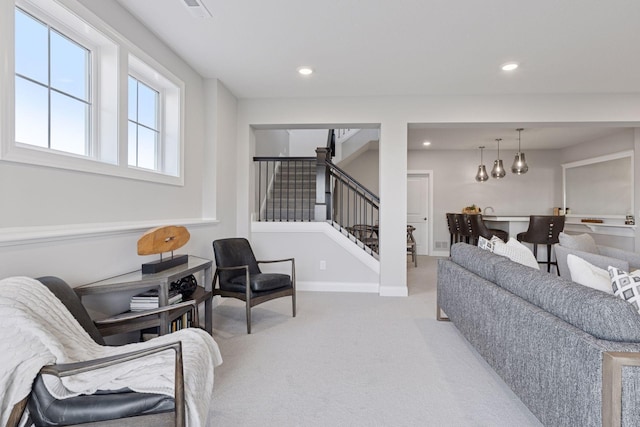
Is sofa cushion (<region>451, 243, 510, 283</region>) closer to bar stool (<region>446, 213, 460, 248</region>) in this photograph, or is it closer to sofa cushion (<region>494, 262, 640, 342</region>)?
sofa cushion (<region>494, 262, 640, 342</region>)

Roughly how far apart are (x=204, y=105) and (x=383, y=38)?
6.94 ft

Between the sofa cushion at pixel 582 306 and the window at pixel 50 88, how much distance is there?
9.48ft

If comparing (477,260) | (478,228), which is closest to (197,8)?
(477,260)

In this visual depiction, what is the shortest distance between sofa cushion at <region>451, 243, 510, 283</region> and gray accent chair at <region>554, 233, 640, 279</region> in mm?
1194

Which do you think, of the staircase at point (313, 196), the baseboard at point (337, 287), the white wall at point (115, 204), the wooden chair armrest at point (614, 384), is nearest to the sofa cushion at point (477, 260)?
the wooden chair armrest at point (614, 384)

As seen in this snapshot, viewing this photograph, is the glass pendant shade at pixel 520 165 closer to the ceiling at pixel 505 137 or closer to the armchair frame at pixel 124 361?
the ceiling at pixel 505 137

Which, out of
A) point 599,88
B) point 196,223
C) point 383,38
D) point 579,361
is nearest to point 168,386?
point 579,361

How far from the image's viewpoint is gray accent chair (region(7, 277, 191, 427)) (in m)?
1.21

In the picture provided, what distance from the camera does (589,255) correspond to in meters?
3.20

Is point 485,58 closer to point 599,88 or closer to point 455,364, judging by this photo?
point 599,88

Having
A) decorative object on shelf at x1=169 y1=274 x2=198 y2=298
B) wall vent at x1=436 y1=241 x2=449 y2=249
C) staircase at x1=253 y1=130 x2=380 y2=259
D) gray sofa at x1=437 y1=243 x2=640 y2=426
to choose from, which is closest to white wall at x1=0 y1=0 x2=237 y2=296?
decorative object on shelf at x1=169 y1=274 x2=198 y2=298

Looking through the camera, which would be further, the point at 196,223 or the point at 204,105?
the point at 204,105

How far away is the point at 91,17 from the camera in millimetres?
2160

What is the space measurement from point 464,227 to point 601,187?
2884 mm
